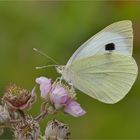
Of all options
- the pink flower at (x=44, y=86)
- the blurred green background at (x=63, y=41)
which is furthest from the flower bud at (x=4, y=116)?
the blurred green background at (x=63, y=41)

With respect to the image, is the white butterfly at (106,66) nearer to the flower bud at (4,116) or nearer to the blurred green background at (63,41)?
the flower bud at (4,116)

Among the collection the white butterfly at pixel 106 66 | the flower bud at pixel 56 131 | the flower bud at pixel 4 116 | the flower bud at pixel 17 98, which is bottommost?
the flower bud at pixel 56 131

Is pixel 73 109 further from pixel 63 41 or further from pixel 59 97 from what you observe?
pixel 63 41

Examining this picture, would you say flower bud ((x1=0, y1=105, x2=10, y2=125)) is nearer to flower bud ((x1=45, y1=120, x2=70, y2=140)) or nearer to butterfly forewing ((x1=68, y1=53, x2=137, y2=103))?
flower bud ((x1=45, y1=120, x2=70, y2=140))

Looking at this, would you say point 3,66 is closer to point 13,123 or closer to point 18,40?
point 18,40

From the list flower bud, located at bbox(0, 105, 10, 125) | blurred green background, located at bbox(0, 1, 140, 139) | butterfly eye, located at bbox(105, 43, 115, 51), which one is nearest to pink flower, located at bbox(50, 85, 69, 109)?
flower bud, located at bbox(0, 105, 10, 125)

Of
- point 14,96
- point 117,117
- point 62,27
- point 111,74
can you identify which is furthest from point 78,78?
point 62,27
